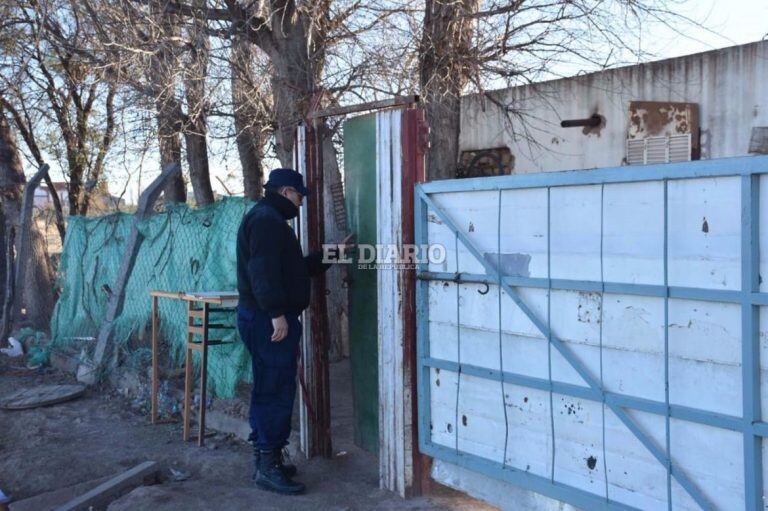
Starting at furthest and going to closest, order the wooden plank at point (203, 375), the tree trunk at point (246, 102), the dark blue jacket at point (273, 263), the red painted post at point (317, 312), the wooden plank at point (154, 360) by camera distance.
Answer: the tree trunk at point (246, 102) → the wooden plank at point (154, 360) → the wooden plank at point (203, 375) → the red painted post at point (317, 312) → the dark blue jacket at point (273, 263)

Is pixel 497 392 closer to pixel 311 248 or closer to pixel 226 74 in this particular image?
pixel 311 248

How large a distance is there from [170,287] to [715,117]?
20.8 ft

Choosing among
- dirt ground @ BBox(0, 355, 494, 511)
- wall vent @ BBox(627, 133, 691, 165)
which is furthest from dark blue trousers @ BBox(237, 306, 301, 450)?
wall vent @ BBox(627, 133, 691, 165)

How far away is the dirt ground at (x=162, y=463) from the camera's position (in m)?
4.62

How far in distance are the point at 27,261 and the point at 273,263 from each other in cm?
787

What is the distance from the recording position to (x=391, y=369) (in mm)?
4582

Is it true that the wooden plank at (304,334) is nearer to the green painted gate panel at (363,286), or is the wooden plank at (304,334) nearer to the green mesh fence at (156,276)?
the green painted gate panel at (363,286)

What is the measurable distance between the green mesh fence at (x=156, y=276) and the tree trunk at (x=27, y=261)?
99 centimetres

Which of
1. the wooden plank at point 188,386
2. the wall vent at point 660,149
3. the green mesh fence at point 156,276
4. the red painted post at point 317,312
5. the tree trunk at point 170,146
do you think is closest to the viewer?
the red painted post at point 317,312

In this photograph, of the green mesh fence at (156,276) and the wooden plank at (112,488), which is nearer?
the wooden plank at (112,488)

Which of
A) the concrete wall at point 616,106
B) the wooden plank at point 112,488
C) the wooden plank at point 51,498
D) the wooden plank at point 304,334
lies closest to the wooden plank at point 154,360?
the wooden plank at point 112,488

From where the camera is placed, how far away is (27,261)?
11039 millimetres

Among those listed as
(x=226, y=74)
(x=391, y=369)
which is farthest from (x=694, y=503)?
(x=226, y=74)

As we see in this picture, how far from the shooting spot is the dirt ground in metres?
4.62
